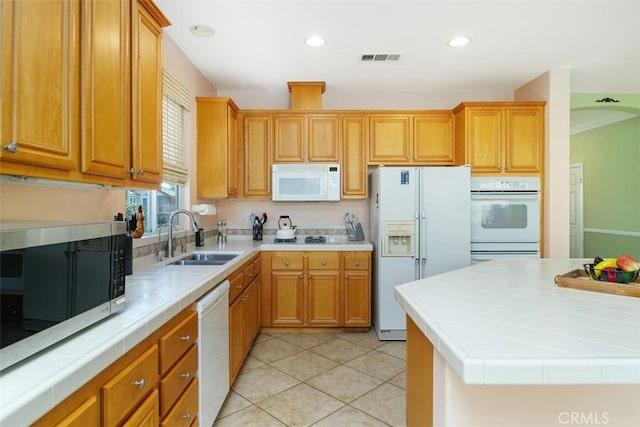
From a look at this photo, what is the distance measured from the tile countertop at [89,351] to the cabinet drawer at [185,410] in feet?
1.26

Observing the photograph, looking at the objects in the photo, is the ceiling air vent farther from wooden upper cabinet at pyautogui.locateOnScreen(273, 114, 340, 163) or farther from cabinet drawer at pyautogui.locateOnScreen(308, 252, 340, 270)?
cabinet drawer at pyautogui.locateOnScreen(308, 252, 340, 270)

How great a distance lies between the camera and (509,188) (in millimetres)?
3516

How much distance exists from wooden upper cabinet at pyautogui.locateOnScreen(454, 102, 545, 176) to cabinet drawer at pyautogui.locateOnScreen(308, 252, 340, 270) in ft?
5.53

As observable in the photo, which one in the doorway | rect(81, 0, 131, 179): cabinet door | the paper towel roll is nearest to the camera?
rect(81, 0, 131, 179): cabinet door

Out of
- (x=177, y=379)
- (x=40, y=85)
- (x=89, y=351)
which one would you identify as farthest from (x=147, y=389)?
(x=40, y=85)

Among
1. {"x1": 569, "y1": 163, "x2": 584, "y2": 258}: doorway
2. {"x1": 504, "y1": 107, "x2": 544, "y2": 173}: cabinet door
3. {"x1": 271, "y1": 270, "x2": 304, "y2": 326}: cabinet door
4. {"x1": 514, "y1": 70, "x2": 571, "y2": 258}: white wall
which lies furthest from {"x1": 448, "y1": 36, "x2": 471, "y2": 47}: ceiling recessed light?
{"x1": 569, "y1": 163, "x2": 584, "y2": 258}: doorway

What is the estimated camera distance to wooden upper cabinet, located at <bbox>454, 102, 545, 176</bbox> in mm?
3572

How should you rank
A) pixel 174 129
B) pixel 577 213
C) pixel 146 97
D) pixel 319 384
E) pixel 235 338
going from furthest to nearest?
pixel 577 213, pixel 174 129, pixel 319 384, pixel 235 338, pixel 146 97

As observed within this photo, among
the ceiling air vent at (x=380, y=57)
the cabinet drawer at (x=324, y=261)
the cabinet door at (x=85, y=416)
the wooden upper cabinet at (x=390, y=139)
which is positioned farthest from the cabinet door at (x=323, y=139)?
the cabinet door at (x=85, y=416)

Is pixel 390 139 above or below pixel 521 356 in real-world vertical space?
above

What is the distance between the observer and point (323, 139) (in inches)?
148

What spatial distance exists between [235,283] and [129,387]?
1.36 m

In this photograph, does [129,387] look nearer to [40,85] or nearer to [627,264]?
[40,85]
